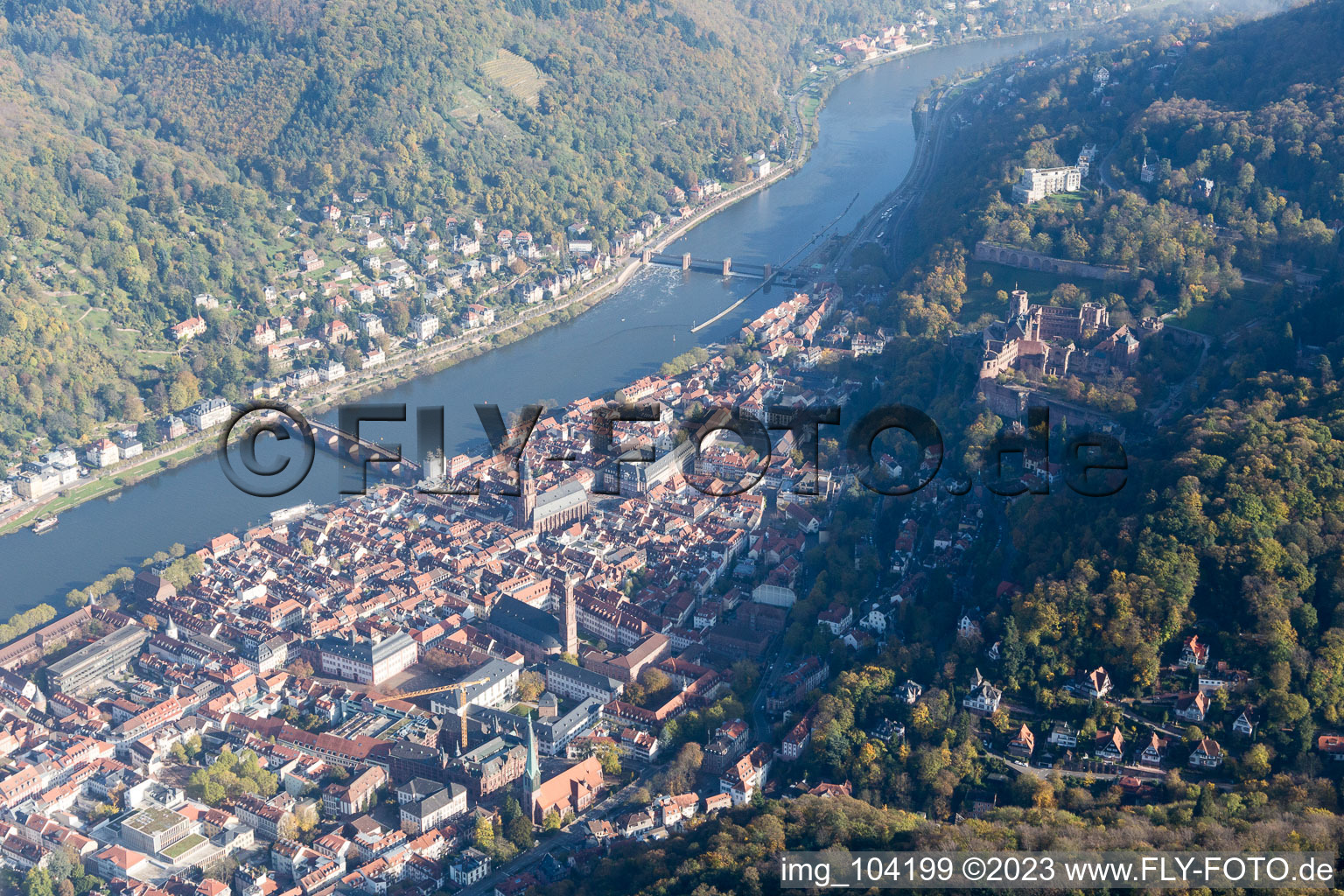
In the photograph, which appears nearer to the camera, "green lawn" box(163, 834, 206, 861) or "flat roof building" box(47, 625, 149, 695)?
"green lawn" box(163, 834, 206, 861)

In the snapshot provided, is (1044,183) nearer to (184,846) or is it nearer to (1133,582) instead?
(1133,582)

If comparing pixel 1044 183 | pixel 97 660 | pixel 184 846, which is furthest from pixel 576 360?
pixel 184 846

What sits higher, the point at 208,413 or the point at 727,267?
the point at 727,267

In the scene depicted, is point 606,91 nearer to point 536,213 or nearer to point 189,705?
point 536,213

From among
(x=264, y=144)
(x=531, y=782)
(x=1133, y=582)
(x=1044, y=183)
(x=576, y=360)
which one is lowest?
(x=531, y=782)

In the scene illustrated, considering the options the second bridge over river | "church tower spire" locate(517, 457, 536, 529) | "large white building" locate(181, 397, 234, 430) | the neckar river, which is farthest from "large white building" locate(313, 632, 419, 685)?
the second bridge over river

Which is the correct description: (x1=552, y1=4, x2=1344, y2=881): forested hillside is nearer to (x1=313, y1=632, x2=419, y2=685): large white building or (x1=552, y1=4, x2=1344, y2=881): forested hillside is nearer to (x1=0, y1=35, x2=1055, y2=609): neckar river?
(x1=313, y1=632, x2=419, y2=685): large white building

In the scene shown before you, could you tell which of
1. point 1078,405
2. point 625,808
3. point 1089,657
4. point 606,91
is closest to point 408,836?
point 625,808
